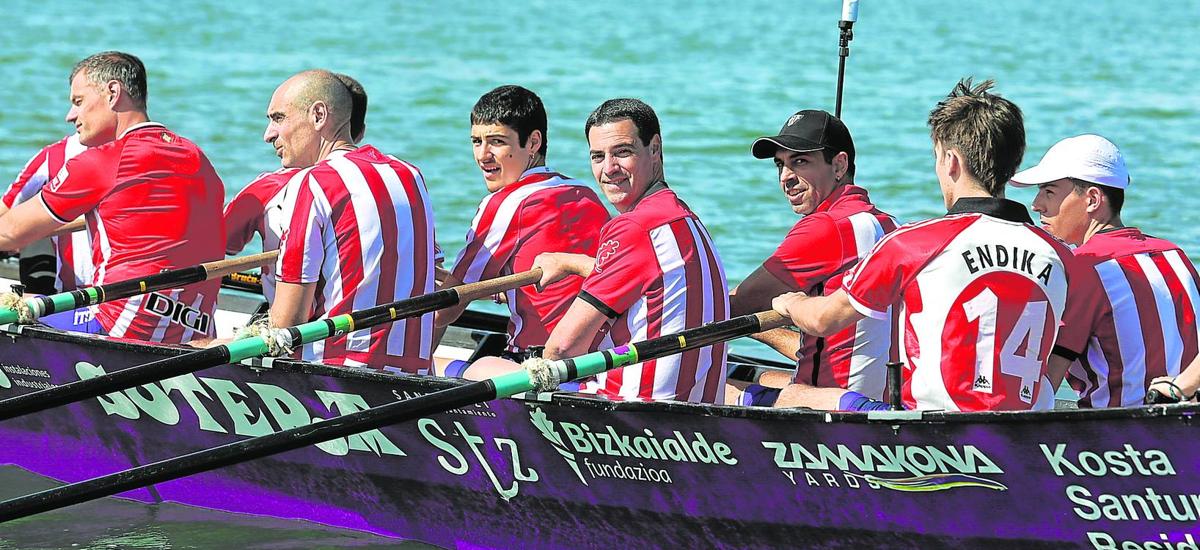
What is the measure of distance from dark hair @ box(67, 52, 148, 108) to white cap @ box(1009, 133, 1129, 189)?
3.88 meters

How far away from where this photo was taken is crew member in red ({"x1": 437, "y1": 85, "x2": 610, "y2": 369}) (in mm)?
7051

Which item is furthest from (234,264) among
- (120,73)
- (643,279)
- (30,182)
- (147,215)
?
(643,279)

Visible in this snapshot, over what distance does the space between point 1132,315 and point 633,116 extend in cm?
193

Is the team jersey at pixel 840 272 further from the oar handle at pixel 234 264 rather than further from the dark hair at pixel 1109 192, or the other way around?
the oar handle at pixel 234 264

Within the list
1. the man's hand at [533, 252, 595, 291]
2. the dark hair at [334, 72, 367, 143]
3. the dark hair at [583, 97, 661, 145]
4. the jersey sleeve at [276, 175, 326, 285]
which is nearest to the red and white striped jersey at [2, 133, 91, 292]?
the dark hair at [334, 72, 367, 143]

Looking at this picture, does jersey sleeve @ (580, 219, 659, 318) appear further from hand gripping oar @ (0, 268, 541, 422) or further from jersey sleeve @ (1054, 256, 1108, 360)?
jersey sleeve @ (1054, 256, 1108, 360)

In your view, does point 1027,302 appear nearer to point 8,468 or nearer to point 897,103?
point 8,468

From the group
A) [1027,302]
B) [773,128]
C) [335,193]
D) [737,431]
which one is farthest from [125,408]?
[773,128]

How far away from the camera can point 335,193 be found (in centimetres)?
670

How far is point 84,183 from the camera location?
7.30 m

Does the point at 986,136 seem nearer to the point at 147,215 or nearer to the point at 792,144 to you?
the point at 792,144

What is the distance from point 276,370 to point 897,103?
62.1ft

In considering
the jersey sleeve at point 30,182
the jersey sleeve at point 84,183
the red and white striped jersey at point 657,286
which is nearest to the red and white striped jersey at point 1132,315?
the red and white striped jersey at point 657,286

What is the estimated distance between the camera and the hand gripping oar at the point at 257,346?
6094 mm
